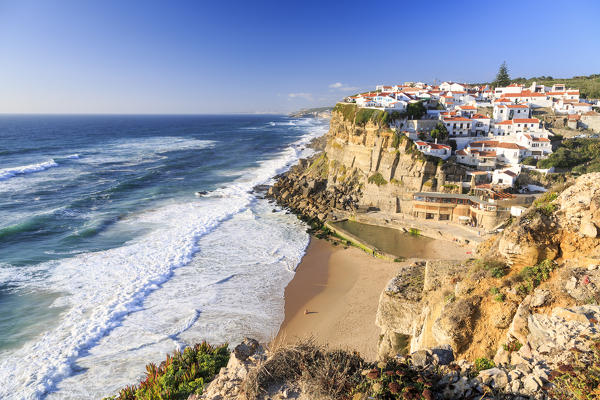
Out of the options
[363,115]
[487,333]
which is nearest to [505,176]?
[363,115]

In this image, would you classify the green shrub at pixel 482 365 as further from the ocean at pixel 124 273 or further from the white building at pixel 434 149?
the white building at pixel 434 149

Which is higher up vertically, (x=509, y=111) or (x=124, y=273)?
(x=509, y=111)

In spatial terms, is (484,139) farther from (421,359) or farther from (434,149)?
(421,359)

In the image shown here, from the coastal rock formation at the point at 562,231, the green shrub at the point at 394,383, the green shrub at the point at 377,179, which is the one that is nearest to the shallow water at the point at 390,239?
the green shrub at the point at 377,179

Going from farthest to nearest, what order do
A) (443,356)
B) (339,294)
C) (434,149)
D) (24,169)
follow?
(24,169) < (434,149) < (339,294) < (443,356)

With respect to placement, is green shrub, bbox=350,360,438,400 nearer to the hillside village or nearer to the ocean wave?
the hillside village
